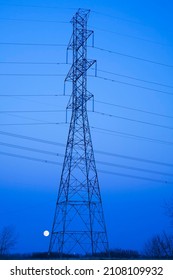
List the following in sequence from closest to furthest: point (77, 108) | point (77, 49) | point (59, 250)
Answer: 1. point (59, 250)
2. point (77, 108)
3. point (77, 49)

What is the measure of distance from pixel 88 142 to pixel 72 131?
113 cm

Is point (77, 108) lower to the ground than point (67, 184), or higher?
higher

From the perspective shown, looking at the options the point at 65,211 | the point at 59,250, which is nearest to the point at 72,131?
the point at 65,211

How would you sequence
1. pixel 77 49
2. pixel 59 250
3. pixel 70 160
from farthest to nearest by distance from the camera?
pixel 77 49 → pixel 70 160 → pixel 59 250

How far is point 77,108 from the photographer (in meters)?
22.5

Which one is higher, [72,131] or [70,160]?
[72,131]

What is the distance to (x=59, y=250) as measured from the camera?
1969 cm
